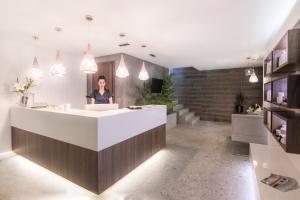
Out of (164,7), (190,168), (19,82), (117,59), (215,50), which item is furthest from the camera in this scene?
(117,59)

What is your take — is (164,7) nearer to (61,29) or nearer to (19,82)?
(61,29)

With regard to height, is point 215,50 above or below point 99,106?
above

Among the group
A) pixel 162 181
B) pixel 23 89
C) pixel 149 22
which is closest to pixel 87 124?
pixel 162 181

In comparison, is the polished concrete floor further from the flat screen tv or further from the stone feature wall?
the stone feature wall

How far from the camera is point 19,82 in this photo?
3.46 meters

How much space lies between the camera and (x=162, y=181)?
7.97 ft

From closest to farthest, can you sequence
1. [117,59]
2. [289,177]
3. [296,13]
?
[289,177] < [296,13] < [117,59]

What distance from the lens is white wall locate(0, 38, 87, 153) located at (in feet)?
10.8

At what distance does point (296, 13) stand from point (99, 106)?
2907mm

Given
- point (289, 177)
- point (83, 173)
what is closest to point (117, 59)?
point (83, 173)

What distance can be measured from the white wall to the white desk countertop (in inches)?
12.2

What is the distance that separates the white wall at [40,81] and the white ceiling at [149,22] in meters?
0.26

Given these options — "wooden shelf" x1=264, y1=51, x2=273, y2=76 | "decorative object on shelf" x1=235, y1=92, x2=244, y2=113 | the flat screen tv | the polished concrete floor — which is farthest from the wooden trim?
"decorative object on shelf" x1=235, y1=92, x2=244, y2=113

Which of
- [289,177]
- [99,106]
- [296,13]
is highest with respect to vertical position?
[296,13]
